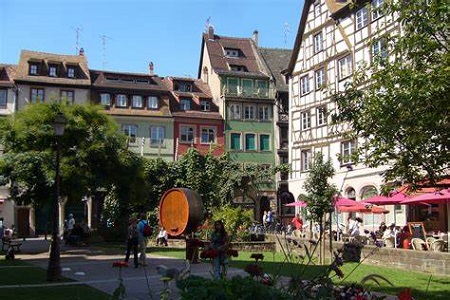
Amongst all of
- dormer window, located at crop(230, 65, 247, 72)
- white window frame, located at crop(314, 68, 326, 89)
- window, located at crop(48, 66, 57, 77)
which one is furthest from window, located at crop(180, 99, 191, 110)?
white window frame, located at crop(314, 68, 326, 89)

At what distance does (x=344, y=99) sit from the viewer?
44.3 ft

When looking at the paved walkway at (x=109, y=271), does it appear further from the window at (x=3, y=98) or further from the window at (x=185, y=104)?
the window at (x=185, y=104)

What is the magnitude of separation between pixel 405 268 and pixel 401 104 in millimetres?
6838

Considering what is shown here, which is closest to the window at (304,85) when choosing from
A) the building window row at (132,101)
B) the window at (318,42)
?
the window at (318,42)

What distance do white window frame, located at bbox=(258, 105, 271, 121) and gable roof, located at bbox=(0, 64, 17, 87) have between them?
2093cm

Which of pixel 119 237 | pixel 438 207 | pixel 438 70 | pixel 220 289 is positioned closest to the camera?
pixel 220 289

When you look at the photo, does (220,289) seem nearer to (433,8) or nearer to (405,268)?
(433,8)

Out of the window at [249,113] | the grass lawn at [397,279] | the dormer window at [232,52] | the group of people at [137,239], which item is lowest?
the grass lawn at [397,279]

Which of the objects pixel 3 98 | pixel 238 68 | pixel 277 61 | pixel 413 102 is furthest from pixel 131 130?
pixel 413 102

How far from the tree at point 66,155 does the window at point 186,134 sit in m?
22.6

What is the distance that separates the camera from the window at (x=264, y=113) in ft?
166

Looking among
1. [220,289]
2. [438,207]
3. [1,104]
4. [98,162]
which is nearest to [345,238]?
[438,207]

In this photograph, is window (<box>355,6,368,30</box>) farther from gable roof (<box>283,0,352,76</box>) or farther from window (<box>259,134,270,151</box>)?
window (<box>259,134,270,151</box>)

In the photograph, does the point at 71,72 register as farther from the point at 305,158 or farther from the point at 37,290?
the point at 37,290
